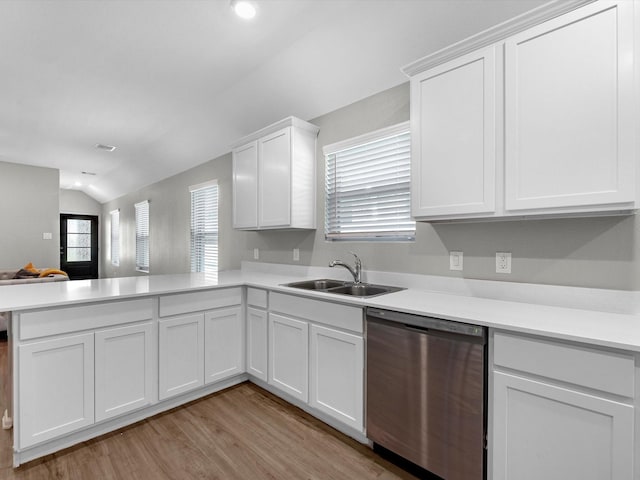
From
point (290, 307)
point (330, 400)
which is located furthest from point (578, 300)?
point (290, 307)

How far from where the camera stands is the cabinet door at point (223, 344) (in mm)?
2613

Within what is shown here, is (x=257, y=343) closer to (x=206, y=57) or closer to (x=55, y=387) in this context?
(x=55, y=387)

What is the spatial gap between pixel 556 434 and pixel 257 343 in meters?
2.09

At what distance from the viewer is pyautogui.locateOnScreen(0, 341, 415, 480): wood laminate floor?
1.78m

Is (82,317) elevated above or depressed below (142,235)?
below

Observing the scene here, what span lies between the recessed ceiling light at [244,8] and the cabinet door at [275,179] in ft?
3.05

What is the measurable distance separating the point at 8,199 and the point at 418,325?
820 cm

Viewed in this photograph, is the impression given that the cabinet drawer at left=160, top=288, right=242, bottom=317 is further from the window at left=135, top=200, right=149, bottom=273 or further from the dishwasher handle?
the window at left=135, top=200, right=149, bottom=273

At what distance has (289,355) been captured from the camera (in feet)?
8.02

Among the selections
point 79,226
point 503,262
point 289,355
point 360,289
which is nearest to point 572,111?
point 503,262

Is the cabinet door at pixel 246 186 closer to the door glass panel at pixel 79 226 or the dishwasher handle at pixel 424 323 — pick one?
the dishwasher handle at pixel 424 323

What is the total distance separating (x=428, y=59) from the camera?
1924mm

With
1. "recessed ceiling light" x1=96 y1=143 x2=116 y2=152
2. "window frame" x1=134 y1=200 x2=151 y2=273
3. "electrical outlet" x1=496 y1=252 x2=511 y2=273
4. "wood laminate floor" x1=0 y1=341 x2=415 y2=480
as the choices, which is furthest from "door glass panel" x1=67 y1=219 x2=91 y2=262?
"electrical outlet" x1=496 y1=252 x2=511 y2=273

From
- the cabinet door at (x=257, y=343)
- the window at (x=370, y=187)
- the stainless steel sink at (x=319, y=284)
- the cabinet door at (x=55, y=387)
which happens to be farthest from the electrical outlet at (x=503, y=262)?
the cabinet door at (x=55, y=387)
